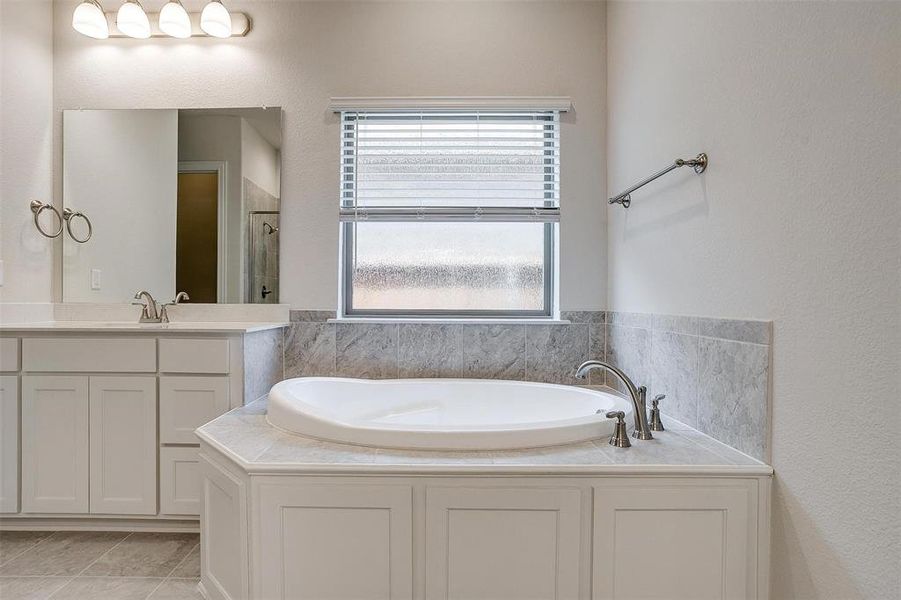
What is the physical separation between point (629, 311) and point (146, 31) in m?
2.70

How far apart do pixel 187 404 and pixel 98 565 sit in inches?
24.9

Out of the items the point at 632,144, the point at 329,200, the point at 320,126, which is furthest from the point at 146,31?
the point at 632,144

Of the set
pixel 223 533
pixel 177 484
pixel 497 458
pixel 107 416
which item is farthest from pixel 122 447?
pixel 497 458

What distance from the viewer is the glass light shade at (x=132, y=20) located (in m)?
2.26

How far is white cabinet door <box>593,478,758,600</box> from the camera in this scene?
1.21 metres

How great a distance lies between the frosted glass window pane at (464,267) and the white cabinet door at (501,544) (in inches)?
54.5

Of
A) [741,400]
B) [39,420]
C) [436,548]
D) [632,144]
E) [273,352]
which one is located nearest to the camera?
[436,548]

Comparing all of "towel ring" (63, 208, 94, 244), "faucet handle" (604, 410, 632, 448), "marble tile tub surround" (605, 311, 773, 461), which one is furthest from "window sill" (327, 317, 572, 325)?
"towel ring" (63, 208, 94, 244)

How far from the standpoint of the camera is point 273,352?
7.43 ft

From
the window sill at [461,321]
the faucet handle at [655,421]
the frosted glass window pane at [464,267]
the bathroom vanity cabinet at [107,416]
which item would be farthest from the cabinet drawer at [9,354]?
the faucet handle at [655,421]

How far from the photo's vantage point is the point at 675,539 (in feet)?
4.00

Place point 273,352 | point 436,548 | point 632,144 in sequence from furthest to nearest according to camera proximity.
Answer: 1. point 273,352
2. point 632,144
3. point 436,548

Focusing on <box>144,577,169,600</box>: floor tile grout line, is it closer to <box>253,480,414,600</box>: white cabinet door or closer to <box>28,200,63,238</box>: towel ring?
<box>253,480,414,600</box>: white cabinet door

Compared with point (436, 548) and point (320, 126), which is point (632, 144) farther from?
point (436, 548)
